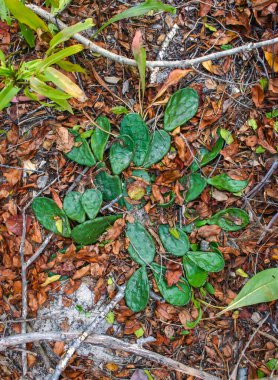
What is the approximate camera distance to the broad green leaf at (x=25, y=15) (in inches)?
55.5

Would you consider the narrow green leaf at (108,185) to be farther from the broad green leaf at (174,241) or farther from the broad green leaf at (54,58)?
the broad green leaf at (54,58)

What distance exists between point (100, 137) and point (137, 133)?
14 centimetres

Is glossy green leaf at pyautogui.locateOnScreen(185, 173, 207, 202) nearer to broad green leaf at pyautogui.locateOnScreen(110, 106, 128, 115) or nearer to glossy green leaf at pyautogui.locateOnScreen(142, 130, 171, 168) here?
glossy green leaf at pyautogui.locateOnScreen(142, 130, 171, 168)

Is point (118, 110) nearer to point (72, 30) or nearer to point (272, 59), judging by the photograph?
point (72, 30)

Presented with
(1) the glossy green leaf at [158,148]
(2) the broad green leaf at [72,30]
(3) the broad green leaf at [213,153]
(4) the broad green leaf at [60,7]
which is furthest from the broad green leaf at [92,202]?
(4) the broad green leaf at [60,7]

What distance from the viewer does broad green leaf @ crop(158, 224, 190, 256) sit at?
5.26 ft

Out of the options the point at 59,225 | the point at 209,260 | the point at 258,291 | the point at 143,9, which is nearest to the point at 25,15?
the point at 143,9

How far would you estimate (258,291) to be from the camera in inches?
63.0

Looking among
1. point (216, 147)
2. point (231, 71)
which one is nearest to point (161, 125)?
point (216, 147)

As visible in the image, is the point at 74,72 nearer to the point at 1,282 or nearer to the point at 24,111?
the point at 24,111

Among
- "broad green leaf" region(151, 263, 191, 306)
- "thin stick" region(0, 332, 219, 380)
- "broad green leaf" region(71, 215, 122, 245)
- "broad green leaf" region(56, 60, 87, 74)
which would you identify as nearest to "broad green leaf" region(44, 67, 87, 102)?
"broad green leaf" region(56, 60, 87, 74)

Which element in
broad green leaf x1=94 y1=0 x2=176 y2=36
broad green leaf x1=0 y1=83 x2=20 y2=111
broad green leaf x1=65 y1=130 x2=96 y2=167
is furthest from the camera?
broad green leaf x1=65 y1=130 x2=96 y2=167

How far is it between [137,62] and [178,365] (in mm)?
1127

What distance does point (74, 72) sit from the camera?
1649 mm
